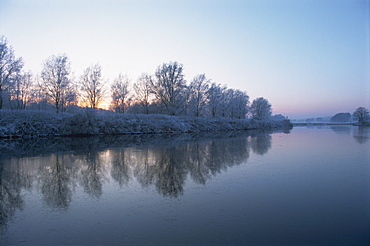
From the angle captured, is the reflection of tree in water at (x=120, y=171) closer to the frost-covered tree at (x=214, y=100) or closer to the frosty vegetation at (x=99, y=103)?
the frosty vegetation at (x=99, y=103)

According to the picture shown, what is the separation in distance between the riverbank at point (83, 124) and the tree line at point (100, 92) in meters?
7.94

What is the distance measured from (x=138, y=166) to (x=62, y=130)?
2021cm

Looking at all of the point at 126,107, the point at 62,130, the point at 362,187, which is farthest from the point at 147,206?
the point at 126,107

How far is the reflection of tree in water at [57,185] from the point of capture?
5625 mm

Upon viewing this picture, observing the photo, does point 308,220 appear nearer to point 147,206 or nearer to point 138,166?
point 147,206

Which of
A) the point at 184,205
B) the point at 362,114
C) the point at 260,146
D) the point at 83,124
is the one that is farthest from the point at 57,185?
the point at 362,114

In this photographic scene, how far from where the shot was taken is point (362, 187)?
6.50 meters

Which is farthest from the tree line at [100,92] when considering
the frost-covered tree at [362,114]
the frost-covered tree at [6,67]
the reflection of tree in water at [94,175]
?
the frost-covered tree at [362,114]

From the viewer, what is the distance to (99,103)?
4197cm

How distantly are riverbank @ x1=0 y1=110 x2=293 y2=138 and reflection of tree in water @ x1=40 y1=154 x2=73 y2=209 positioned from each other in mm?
17174

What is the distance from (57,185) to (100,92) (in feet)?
123

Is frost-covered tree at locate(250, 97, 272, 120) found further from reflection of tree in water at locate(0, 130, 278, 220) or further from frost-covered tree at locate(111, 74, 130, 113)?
reflection of tree in water at locate(0, 130, 278, 220)

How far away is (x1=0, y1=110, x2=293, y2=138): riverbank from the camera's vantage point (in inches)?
915

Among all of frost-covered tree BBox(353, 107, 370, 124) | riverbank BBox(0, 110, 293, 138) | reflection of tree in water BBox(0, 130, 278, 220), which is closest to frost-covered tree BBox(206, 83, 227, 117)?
riverbank BBox(0, 110, 293, 138)
